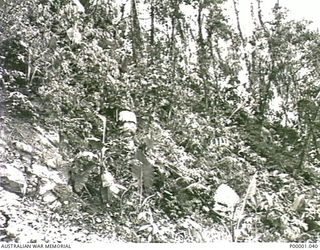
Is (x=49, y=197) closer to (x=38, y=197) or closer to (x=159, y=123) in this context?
(x=38, y=197)

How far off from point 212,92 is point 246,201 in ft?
1.40

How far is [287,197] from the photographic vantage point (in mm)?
1878

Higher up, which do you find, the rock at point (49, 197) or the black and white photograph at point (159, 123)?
the black and white photograph at point (159, 123)

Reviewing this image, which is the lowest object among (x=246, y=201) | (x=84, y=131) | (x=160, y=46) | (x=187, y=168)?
(x=246, y=201)

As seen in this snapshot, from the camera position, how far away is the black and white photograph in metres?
1.63

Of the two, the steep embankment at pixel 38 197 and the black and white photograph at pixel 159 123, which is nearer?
the steep embankment at pixel 38 197

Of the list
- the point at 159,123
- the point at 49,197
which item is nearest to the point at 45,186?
the point at 49,197

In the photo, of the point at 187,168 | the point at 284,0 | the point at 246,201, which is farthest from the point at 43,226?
the point at 284,0

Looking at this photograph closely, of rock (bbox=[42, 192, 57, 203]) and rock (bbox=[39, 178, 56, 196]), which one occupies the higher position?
rock (bbox=[39, 178, 56, 196])

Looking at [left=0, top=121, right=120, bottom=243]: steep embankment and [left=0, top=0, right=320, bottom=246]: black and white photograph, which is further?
[left=0, top=0, right=320, bottom=246]: black and white photograph

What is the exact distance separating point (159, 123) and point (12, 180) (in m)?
0.55

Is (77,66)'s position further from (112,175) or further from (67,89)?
(112,175)

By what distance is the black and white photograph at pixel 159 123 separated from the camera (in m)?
1.63

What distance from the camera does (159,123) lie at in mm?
1841
